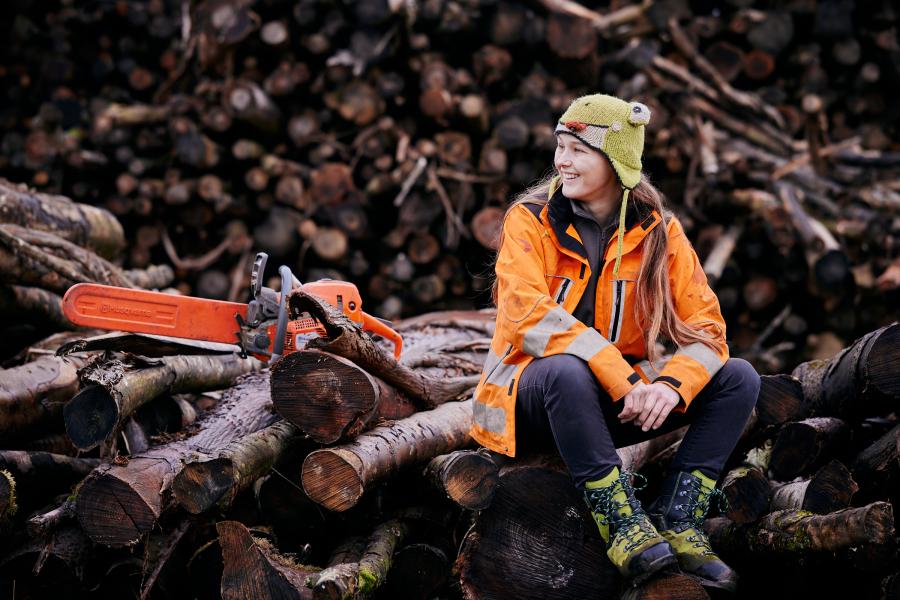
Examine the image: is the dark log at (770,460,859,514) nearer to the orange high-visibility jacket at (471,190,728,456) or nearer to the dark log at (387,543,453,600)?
the orange high-visibility jacket at (471,190,728,456)

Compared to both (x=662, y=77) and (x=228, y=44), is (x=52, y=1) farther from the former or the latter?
(x=662, y=77)

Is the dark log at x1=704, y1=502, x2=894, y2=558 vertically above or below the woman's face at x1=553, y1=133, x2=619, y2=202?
below

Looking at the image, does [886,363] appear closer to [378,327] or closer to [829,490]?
[829,490]

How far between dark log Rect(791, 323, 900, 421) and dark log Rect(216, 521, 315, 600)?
2.01 metres

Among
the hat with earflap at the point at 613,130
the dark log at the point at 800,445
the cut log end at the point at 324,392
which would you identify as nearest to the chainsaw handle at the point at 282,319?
the cut log end at the point at 324,392

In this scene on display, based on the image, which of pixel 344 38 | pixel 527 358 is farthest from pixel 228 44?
pixel 527 358

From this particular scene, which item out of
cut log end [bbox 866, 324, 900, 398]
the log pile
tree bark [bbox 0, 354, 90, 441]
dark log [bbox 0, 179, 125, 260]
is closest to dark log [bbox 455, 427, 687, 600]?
cut log end [bbox 866, 324, 900, 398]

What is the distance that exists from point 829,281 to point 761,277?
2.24 ft

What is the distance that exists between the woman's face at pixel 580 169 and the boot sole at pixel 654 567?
1179 millimetres

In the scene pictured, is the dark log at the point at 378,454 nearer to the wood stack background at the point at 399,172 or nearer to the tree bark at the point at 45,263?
the wood stack background at the point at 399,172

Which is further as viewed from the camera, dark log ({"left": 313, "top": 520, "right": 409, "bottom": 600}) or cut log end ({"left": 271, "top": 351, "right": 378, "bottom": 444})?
cut log end ({"left": 271, "top": 351, "right": 378, "bottom": 444})

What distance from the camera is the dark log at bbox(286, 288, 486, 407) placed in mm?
2953

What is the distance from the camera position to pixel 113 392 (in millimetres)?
3146

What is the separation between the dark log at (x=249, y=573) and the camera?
2.71 m
